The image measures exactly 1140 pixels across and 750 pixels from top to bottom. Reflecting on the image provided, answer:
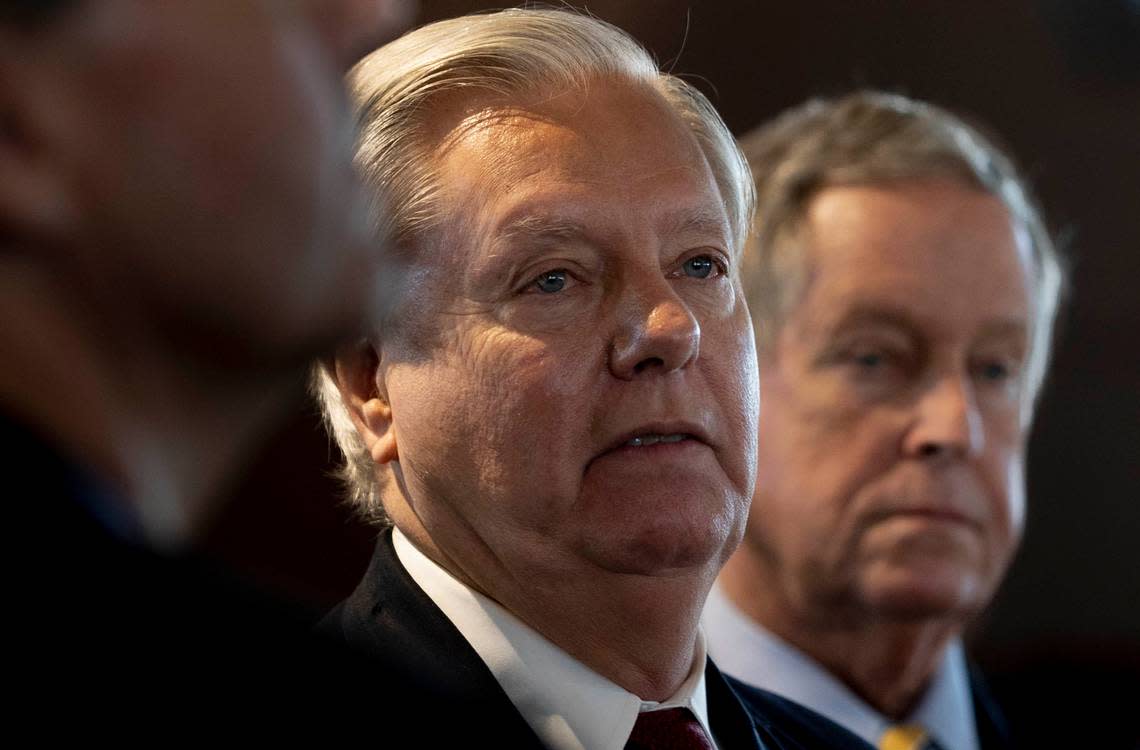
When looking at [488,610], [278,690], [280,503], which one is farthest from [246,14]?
[280,503]

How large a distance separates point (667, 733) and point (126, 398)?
1.21 meters

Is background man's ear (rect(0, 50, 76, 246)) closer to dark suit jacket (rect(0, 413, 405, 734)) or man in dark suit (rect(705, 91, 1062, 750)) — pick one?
dark suit jacket (rect(0, 413, 405, 734))

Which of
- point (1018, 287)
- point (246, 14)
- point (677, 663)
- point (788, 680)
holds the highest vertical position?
point (246, 14)

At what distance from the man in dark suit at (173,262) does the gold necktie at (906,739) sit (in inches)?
101

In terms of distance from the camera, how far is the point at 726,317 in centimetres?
230

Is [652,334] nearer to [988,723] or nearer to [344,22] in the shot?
[344,22]

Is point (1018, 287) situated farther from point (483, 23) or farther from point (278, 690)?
point (278, 690)

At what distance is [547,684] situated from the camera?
215 centimetres

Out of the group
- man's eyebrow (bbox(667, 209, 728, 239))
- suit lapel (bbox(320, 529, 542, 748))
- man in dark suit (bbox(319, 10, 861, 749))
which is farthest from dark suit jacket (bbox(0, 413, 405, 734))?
man's eyebrow (bbox(667, 209, 728, 239))

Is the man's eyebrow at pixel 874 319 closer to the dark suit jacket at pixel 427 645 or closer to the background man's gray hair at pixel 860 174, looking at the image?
the background man's gray hair at pixel 860 174

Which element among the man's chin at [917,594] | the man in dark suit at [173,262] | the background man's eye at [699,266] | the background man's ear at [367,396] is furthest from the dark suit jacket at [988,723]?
the man in dark suit at [173,262]

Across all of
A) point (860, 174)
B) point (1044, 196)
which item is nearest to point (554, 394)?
point (860, 174)

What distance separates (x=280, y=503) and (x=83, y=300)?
13.9 feet

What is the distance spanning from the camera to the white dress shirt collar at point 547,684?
6.97 ft
